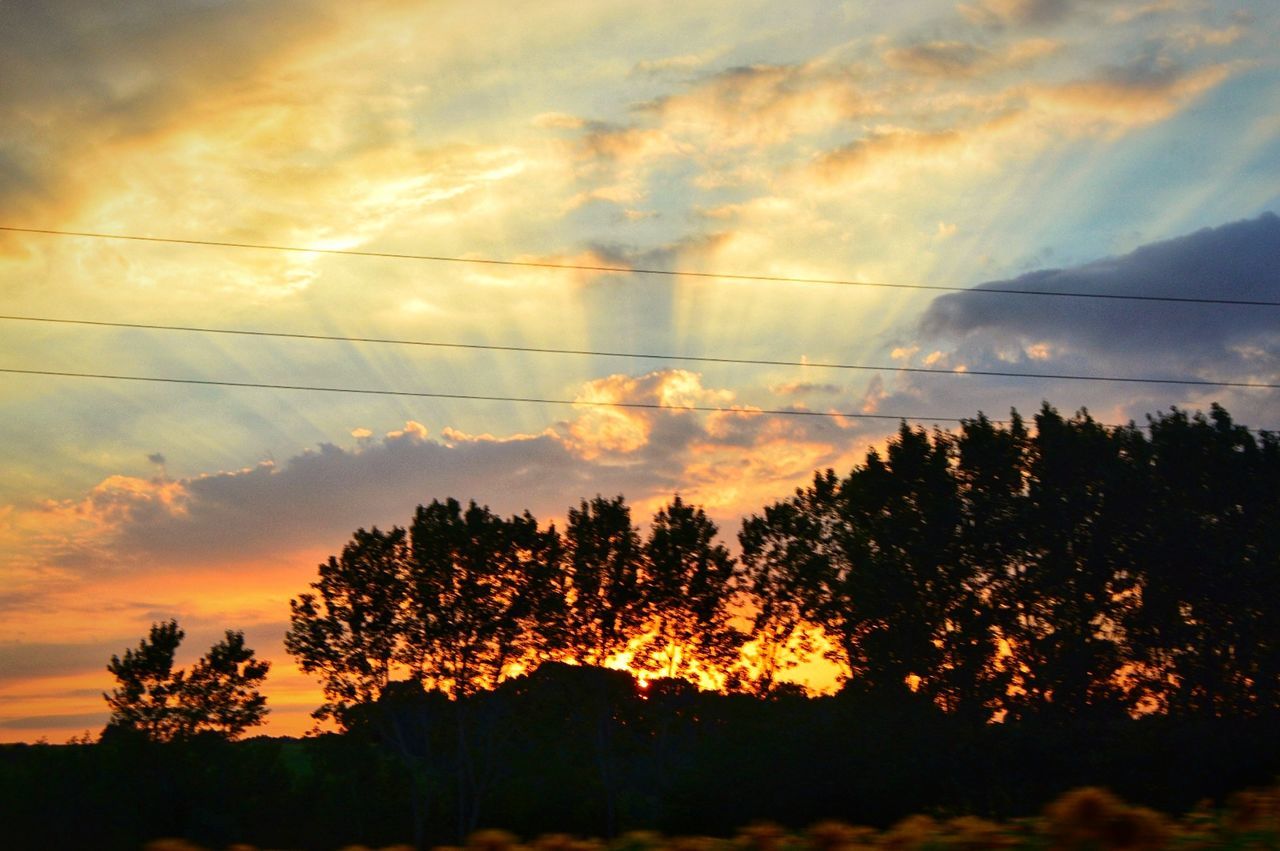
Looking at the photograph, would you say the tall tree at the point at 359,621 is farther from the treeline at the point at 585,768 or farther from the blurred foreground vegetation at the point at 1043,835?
the blurred foreground vegetation at the point at 1043,835

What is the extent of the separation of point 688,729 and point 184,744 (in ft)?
100

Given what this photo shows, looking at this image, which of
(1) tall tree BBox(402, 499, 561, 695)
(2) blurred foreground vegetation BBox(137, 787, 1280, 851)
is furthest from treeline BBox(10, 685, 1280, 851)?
(2) blurred foreground vegetation BBox(137, 787, 1280, 851)

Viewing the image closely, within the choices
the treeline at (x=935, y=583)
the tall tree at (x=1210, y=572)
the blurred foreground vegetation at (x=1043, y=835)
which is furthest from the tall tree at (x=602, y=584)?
the blurred foreground vegetation at (x=1043, y=835)

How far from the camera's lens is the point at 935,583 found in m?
52.5

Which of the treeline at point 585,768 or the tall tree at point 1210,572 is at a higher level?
the tall tree at point 1210,572

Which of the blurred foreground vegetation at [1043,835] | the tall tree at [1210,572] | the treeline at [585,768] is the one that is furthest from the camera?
the tall tree at [1210,572]

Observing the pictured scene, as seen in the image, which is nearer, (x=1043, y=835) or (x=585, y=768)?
(x=1043, y=835)

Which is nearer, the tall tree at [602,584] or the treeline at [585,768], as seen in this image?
the treeline at [585,768]

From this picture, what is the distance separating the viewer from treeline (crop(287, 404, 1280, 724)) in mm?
50094

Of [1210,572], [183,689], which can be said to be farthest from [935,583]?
[183,689]

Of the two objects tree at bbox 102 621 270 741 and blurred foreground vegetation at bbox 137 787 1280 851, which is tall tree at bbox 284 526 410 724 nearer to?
tree at bbox 102 621 270 741

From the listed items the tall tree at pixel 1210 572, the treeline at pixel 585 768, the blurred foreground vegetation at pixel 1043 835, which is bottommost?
the blurred foreground vegetation at pixel 1043 835

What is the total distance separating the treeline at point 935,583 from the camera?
50094mm

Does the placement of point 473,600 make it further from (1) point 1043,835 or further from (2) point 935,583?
(1) point 1043,835
